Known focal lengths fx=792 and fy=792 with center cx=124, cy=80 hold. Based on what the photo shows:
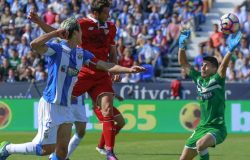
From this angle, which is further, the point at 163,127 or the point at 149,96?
the point at 149,96

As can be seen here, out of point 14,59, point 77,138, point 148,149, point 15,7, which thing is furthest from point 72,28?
point 15,7

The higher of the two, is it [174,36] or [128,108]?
[174,36]

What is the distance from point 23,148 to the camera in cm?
1099

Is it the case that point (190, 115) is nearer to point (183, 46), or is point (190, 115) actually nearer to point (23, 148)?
point (183, 46)

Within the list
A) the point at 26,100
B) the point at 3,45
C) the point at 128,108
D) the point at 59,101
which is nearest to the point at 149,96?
the point at 128,108

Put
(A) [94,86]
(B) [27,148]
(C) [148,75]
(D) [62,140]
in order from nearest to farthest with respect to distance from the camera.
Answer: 1. (D) [62,140]
2. (B) [27,148]
3. (A) [94,86]
4. (C) [148,75]

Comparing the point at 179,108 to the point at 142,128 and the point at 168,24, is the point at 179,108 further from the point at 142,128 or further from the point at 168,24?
the point at 168,24

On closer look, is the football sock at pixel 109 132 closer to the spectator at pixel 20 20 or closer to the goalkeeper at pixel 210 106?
the goalkeeper at pixel 210 106

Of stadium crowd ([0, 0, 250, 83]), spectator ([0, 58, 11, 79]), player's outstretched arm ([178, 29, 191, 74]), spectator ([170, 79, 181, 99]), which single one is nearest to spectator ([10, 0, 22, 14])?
stadium crowd ([0, 0, 250, 83])

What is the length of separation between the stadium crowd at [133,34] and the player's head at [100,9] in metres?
12.7

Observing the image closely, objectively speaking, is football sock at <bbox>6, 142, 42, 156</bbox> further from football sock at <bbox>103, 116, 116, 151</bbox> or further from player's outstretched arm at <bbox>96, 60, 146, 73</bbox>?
football sock at <bbox>103, 116, 116, 151</bbox>

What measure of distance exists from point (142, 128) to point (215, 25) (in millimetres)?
6728

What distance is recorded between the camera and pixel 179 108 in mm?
22969

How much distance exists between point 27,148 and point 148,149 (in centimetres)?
577
